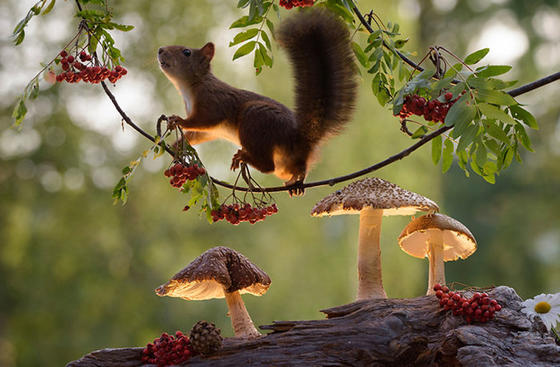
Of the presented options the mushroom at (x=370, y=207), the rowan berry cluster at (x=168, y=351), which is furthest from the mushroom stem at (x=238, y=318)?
the mushroom at (x=370, y=207)

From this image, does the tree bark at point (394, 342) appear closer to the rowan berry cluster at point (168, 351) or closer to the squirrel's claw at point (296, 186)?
the rowan berry cluster at point (168, 351)

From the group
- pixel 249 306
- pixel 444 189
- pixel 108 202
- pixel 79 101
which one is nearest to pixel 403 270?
pixel 249 306

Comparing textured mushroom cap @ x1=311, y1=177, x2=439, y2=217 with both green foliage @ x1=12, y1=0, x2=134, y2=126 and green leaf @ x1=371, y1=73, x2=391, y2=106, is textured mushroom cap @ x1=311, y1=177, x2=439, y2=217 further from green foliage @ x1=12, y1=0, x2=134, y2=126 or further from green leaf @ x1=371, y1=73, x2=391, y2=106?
green foliage @ x1=12, y1=0, x2=134, y2=126

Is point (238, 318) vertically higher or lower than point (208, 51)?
lower

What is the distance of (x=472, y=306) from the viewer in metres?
1.33

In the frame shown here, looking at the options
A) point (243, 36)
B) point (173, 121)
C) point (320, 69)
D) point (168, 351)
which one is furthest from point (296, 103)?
point (168, 351)

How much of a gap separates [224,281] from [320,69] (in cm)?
56

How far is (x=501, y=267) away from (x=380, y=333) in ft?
17.6

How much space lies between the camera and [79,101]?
16.5 feet

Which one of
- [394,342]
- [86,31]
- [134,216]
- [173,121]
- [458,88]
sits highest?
[134,216]

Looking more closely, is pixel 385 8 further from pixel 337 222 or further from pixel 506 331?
pixel 506 331

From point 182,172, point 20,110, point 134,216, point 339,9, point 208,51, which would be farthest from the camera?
point 134,216

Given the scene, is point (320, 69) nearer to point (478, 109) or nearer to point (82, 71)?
point (478, 109)

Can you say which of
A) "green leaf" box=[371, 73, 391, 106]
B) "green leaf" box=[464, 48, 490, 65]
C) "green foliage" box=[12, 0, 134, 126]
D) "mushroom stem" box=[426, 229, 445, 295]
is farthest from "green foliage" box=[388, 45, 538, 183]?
"green foliage" box=[12, 0, 134, 126]
